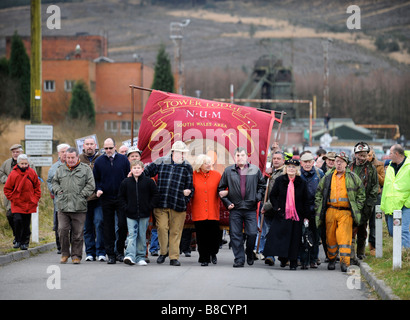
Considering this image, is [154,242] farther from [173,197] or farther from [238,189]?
[238,189]

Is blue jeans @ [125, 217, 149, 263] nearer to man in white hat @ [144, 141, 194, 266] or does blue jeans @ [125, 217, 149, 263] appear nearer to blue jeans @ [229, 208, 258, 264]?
man in white hat @ [144, 141, 194, 266]

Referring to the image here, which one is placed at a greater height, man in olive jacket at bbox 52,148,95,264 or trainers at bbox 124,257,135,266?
man in olive jacket at bbox 52,148,95,264

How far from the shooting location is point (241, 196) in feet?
43.4

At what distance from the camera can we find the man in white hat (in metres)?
13.1

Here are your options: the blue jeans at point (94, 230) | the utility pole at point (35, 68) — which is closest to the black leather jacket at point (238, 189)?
the blue jeans at point (94, 230)

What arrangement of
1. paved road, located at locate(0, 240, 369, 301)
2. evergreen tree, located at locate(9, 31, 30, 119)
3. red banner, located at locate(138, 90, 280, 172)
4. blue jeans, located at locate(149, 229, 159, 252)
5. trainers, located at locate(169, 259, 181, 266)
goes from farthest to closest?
1. evergreen tree, located at locate(9, 31, 30, 119)
2. blue jeans, located at locate(149, 229, 159, 252)
3. red banner, located at locate(138, 90, 280, 172)
4. trainers, located at locate(169, 259, 181, 266)
5. paved road, located at locate(0, 240, 369, 301)

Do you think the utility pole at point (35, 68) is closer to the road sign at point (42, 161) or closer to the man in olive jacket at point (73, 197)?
the road sign at point (42, 161)

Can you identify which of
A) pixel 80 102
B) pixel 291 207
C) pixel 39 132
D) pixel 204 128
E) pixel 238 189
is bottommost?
pixel 291 207

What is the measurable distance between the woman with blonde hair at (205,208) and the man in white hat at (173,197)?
0.18 m

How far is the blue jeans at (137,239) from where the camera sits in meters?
13.0

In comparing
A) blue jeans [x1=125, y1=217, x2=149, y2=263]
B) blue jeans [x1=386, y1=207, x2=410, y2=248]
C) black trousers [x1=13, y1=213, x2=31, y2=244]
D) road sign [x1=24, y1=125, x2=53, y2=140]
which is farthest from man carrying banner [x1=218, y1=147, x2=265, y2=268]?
road sign [x1=24, y1=125, x2=53, y2=140]

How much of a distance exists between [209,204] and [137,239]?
4.53ft

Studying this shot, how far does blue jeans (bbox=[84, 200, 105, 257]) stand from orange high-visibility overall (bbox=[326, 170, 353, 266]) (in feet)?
13.1

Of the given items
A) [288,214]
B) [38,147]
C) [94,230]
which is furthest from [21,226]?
[288,214]
